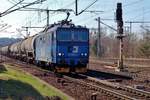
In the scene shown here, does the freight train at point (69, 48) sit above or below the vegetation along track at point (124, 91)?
above

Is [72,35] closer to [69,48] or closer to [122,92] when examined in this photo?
[69,48]

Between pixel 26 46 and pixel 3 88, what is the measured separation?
3279 cm

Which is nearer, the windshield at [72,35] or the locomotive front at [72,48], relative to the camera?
the locomotive front at [72,48]

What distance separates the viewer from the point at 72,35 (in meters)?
29.8

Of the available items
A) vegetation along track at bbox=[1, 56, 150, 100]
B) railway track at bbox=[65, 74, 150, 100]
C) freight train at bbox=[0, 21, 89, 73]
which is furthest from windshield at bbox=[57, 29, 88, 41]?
railway track at bbox=[65, 74, 150, 100]

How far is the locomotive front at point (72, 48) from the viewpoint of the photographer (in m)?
29.4

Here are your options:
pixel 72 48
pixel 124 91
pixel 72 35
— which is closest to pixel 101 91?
pixel 124 91

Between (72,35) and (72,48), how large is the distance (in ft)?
2.95

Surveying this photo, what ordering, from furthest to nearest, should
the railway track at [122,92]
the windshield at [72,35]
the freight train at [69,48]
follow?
the windshield at [72,35] < the freight train at [69,48] < the railway track at [122,92]

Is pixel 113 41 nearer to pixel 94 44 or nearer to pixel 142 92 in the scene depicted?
pixel 94 44

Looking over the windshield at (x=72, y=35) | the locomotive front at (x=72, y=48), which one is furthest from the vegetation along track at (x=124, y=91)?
the windshield at (x=72, y=35)

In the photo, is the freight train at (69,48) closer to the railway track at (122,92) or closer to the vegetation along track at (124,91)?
the vegetation along track at (124,91)

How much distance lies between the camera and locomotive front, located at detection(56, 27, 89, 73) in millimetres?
29406

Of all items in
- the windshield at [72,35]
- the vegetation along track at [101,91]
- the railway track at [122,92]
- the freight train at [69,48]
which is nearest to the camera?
the railway track at [122,92]
